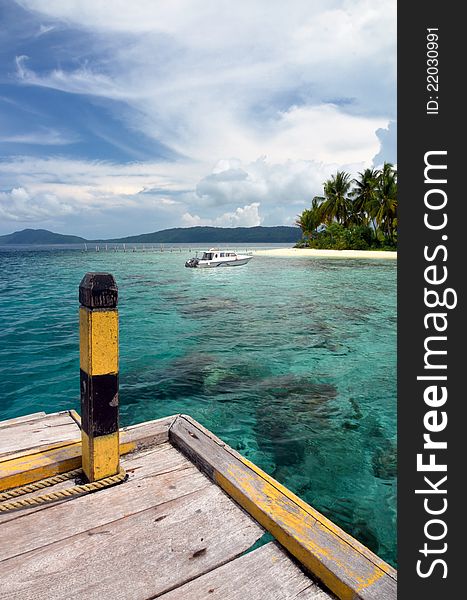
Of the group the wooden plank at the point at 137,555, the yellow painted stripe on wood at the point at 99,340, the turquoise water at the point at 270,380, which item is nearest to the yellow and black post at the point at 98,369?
the yellow painted stripe on wood at the point at 99,340

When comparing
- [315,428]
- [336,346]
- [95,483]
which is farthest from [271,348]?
[95,483]

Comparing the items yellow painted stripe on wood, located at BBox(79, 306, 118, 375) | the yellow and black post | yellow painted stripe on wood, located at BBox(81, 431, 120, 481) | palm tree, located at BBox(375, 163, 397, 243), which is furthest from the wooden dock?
palm tree, located at BBox(375, 163, 397, 243)

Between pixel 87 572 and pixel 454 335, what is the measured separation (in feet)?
7.55

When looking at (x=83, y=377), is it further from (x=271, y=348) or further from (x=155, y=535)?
(x=271, y=348)

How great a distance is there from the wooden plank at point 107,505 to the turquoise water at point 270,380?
89.2 inches

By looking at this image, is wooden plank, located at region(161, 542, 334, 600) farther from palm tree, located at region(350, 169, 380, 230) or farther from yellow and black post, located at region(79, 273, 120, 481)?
palm tree, located at region(350, 169, 380, 230)

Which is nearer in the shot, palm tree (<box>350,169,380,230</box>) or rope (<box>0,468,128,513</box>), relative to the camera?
rope (<box>0,468,128,513</box>)

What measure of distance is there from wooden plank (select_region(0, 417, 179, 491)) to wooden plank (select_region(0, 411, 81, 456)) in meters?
0.33

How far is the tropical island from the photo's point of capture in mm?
51125

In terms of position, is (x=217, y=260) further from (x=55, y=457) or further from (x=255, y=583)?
(x=255, y=583)

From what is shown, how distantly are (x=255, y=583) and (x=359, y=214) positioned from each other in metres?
61.8

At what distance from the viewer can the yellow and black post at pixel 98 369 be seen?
2.45 metres

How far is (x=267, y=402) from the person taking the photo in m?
6.95

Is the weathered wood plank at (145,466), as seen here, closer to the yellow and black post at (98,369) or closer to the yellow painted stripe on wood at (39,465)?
the yellow painted stripe on wood at (39,465)
